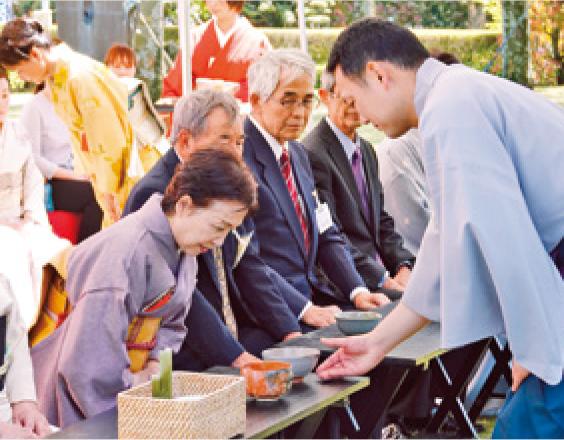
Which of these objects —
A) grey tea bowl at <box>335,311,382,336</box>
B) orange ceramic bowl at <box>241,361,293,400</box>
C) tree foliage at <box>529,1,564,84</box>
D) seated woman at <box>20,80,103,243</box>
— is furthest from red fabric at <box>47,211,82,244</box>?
tree foliage at <box>529,1,564,84</box>

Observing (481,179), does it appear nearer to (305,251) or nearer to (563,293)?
(563,293)

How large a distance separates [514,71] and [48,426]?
8.34 metres

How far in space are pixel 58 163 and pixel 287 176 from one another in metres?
2.89

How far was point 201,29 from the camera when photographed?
267 inches

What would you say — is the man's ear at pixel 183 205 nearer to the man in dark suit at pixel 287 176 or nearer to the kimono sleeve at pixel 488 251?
the kimono sleeve at pixel 488 251

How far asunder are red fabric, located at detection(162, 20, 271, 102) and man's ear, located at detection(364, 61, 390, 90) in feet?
13.6

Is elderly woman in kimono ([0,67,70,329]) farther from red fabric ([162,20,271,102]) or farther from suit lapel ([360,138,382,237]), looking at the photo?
red fabric ([162,20,271,102])

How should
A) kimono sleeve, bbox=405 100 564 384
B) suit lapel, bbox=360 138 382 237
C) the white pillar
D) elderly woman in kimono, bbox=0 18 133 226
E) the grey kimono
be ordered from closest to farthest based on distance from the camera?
1. kimono sleeve, bbox=405 100 564 384
2. the grey kimono
3. suit lapel, bbox=360 138 382 237
4. elderly woman in kimono, bbox=0 18 133 226
5. the white pillar

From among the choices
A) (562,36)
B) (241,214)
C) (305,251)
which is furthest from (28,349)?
(562,36)

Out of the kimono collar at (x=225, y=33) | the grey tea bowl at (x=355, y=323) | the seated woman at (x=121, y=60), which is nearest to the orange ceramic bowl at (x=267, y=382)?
the grey tea bowl at (x=355, y=323)

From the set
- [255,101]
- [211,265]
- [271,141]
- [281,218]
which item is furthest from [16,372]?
[255,101]

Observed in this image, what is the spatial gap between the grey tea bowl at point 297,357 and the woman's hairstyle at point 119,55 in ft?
14.4

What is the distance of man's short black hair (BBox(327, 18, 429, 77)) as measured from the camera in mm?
2430

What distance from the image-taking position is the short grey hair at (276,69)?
168 inches
